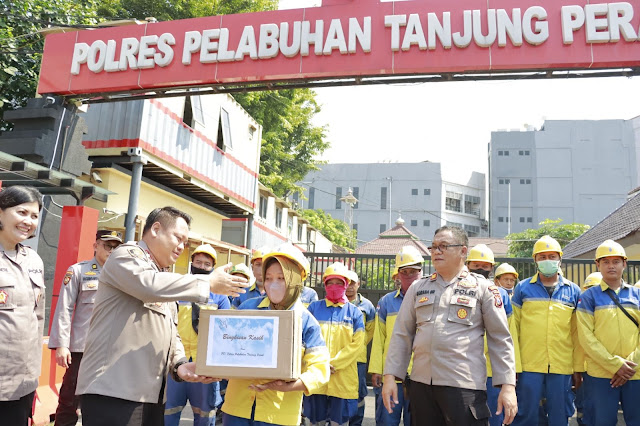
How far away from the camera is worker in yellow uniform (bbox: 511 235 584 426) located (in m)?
5.63

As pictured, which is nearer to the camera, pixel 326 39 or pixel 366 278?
pixel 326 39

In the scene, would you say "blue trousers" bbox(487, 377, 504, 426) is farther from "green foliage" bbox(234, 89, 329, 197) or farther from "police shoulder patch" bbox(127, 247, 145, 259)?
"green foliage" bbox(234, 89, 329, 197)

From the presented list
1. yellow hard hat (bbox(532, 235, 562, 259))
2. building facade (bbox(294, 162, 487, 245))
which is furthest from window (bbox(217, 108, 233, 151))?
building facade (bbox(294, 162, 487, 245))

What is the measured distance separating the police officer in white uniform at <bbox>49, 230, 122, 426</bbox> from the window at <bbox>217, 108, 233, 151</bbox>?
10.5m

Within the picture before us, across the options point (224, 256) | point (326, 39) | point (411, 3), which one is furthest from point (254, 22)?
point (224, 256)

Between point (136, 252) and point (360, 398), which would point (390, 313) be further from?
point (136, 252)

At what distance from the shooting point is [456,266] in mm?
3881

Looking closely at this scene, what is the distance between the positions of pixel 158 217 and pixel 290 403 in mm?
1394

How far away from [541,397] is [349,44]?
5.49m

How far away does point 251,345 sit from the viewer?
113 inches

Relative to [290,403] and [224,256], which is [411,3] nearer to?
[290,403]

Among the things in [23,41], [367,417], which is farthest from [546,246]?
[23,41]

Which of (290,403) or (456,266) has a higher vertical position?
(456,266)

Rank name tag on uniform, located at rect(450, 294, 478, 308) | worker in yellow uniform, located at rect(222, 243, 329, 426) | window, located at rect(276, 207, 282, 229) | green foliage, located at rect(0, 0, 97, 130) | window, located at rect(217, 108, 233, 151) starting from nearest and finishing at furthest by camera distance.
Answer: worker in yellow uniform, located at rect(222, 243, 329, 426)
name tag on uniform, located at rect(450, 294, 478, 308)
green foliage, located at rect(0, 0, 97, 130)
window, located at rect(217, 108, 233, 151)
window, located at rect(276, 207, 282, 229)
